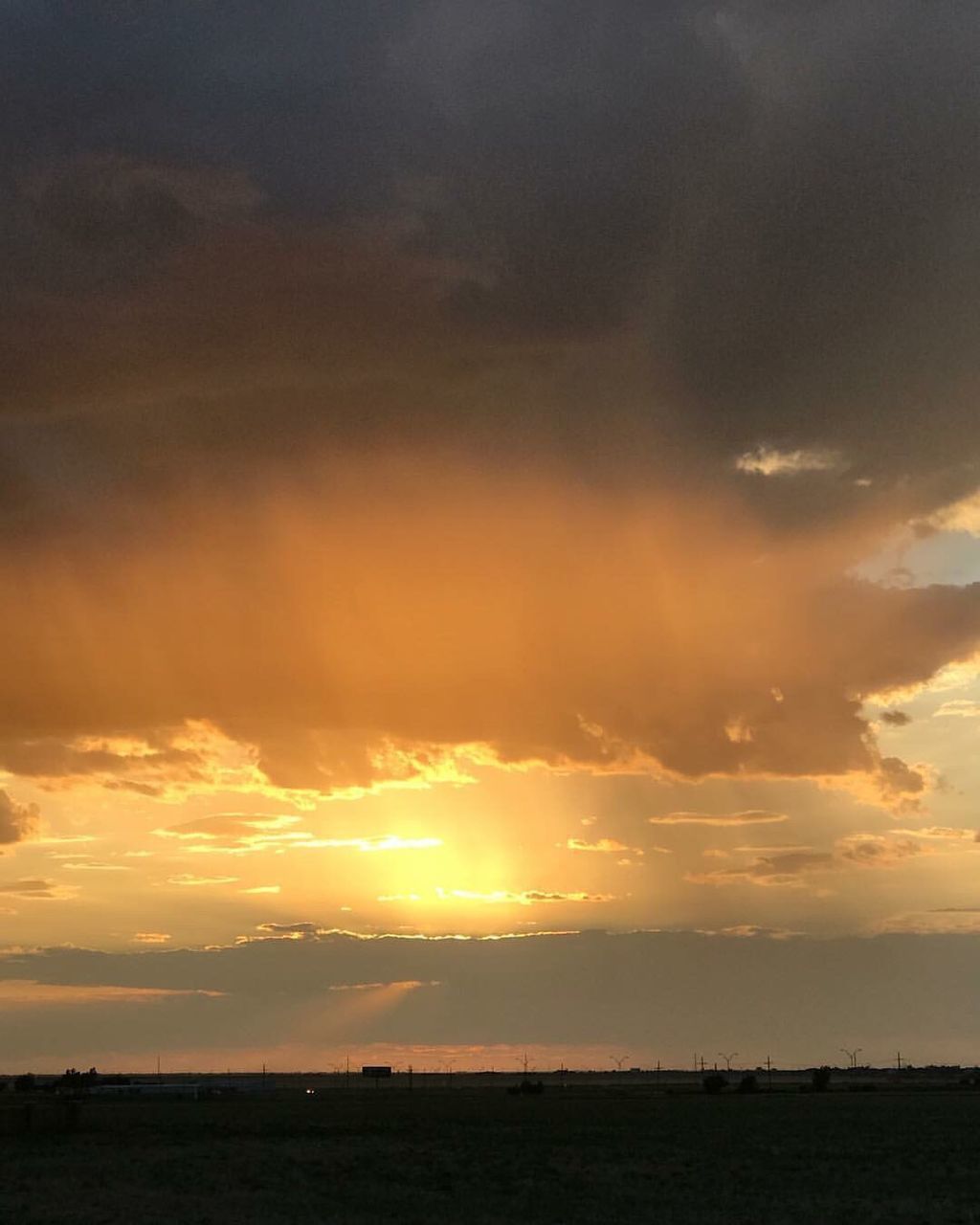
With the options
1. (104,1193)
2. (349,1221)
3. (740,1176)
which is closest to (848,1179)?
(740,1176)

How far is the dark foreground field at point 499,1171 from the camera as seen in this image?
46.6m

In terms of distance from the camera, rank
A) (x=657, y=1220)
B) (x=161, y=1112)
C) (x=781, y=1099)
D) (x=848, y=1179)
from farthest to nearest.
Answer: (x=781, y=1099) < (x=161, y=1112) < (x=848, y=1179) < (x=657, y=1220)

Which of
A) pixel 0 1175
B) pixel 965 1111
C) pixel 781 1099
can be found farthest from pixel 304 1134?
pixel 781 1099

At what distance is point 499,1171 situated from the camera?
59938 millimetres

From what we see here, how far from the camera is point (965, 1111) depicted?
391 ft

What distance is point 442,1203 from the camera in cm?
4866

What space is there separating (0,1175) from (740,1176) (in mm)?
28418

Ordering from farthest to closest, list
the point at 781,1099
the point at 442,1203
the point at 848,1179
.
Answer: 1. the point at 781,1099
2. the point at 848,1179
3. the point at 442,1203

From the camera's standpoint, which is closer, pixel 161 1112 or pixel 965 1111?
pixel 965 1111

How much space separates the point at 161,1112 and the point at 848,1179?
90272 millimetres

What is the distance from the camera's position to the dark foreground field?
153ft

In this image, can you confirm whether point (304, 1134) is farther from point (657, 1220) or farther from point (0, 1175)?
point (657, 1220)

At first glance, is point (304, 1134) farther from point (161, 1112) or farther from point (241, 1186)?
point (161, 1112)

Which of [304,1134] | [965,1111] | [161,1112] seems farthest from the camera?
[161,1112]
